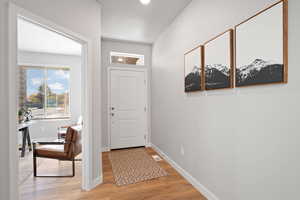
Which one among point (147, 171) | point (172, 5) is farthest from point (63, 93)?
point (172, 5)

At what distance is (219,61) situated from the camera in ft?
5.49

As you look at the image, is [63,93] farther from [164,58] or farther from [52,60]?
[164,58]

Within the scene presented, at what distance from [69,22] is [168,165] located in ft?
9.32

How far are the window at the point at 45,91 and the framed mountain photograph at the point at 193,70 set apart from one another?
4.16m

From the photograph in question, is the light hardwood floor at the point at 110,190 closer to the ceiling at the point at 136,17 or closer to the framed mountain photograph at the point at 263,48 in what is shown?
the framed mountain photograph at the point at 263,48

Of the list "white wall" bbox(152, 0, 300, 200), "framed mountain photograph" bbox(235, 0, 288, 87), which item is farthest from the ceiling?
"framed mountain photograph" bbox(235, 0, 288, 87)

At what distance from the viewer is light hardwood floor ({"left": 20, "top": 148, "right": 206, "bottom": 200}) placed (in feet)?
6.34

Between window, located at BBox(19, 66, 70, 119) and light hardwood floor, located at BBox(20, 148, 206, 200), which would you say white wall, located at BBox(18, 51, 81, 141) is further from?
light hardwood floor, located at BBox(20, 148, 206, 200)

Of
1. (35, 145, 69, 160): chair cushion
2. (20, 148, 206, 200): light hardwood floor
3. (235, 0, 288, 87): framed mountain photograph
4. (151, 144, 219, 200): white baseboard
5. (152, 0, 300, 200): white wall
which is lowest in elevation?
(20, 148, 206, 200): light hardwood floor

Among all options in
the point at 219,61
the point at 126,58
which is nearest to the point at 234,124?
the point at 219,61

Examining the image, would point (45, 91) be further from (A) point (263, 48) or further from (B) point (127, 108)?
(A) point (263, 48)

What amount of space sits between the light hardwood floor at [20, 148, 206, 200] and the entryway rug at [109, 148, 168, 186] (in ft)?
0.38

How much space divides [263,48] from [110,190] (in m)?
2.45

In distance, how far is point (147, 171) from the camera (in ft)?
8.56
